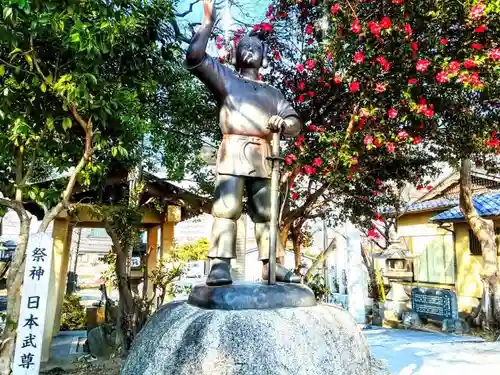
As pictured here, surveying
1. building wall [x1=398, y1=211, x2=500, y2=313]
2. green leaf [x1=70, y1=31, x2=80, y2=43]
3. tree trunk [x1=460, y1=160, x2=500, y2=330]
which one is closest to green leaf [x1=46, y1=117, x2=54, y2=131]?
green leaf [x1=70, y1=31, x2=80, y2=43]

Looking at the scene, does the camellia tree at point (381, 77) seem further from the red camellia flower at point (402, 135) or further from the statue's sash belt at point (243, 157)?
the statue's sash belt at point (243, 157)

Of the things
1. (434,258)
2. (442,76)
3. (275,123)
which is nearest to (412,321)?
(434,258)

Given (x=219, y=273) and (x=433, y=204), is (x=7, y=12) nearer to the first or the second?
(x=219, y=273)

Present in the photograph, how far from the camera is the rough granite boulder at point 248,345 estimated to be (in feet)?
7.92

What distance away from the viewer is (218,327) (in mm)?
2502

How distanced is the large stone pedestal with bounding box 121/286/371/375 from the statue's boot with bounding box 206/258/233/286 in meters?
0.08

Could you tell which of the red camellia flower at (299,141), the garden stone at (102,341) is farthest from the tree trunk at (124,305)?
the red camellia flower at (299,141)

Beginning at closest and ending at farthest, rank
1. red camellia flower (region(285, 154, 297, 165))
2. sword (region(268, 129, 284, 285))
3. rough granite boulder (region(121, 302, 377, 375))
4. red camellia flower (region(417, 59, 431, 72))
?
rough granite boulder (region(121, 302, 377, 375)), sword (region(268, 129, 284, 285)), red camellia flower (region(417, 59, 431, 72)), red camellia flower (region(285, 154, 297, 165))

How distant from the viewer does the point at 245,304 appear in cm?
273

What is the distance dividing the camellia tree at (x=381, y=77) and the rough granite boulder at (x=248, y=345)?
3.08m

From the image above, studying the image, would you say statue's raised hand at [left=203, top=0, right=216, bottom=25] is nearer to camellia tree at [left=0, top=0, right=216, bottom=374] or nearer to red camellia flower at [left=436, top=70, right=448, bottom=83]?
camellia tree at [left=0, top=0, right=216, bottom=374]

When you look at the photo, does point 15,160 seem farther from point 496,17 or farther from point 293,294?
point 496,17

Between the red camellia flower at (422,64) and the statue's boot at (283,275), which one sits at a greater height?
the red camellia flower at (422,64)

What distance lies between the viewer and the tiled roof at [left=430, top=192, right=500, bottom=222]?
11.1 metres
